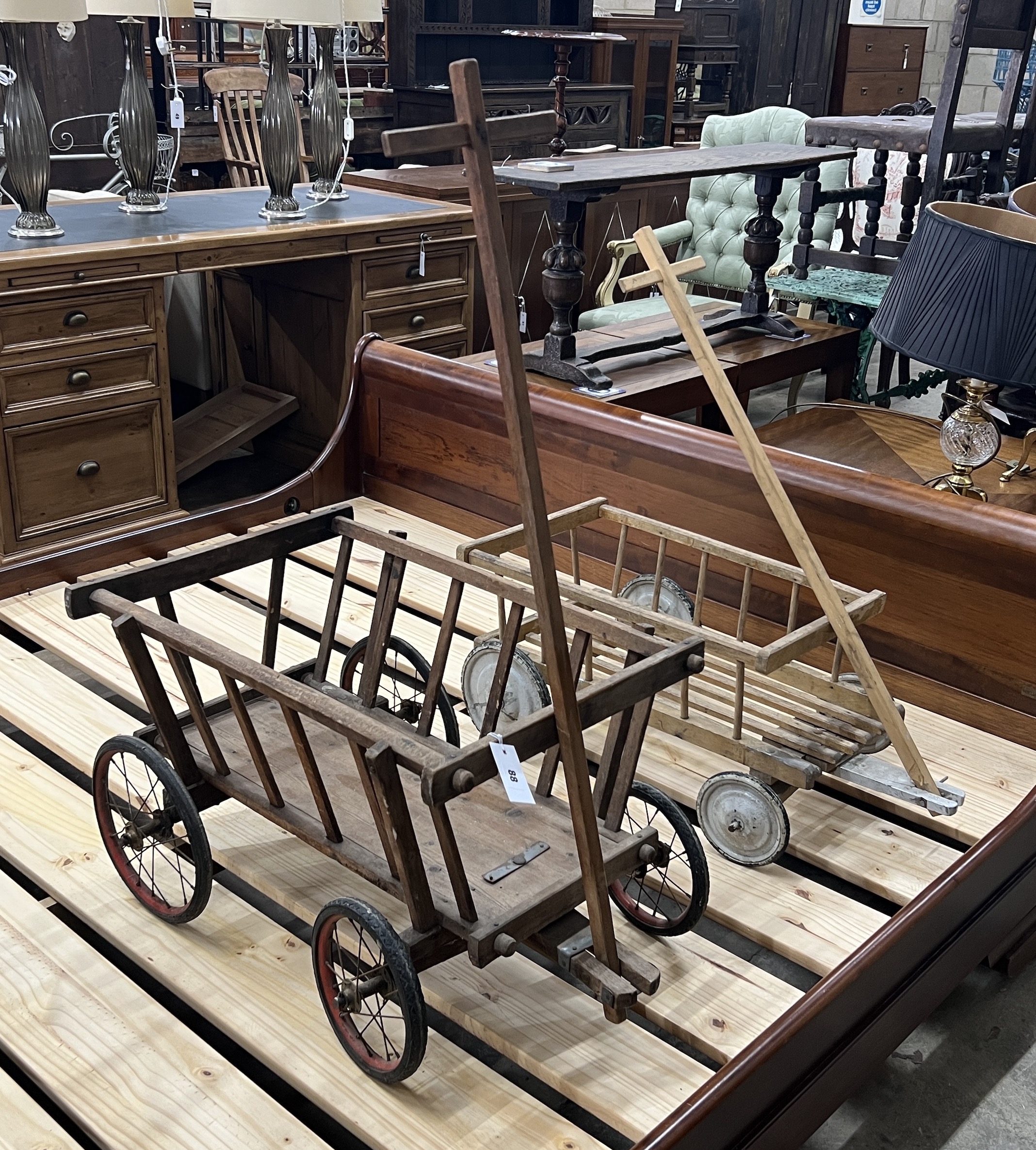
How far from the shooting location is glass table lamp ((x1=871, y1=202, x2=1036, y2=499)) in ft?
5.65

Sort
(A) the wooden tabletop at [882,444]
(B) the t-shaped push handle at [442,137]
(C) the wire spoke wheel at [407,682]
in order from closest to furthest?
(B) the t-shaped push handle at [442,137] → (C) the wire spoke wheel at [407,682] → (A) the wooden tabletop at [882,444]

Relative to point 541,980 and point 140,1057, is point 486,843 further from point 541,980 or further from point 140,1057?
point 140,1057

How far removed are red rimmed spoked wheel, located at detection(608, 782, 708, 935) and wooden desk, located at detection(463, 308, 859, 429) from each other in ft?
4.52

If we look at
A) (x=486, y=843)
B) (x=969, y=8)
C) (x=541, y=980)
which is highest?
(x=969, y=8)

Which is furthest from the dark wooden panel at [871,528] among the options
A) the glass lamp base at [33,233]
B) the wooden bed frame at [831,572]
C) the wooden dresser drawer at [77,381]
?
the glass lamp base at [33,233]

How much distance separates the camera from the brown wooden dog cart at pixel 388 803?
4.49ft

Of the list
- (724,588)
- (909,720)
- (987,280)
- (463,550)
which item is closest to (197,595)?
(463,550)

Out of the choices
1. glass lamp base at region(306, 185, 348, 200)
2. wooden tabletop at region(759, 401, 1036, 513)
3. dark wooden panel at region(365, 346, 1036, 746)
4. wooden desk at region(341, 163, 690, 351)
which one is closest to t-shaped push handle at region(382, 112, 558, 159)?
dark wooden panel at region(365, 346, 1036, 746)

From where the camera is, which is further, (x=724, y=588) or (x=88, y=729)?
(x=724, y=588)

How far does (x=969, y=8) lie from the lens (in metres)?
3.22

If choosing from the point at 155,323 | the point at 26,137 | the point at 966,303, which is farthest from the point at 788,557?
the point at 26,137

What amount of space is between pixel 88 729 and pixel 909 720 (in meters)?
1.41

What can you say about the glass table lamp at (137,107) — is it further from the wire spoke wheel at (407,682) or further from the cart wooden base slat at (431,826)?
the cart wooden base slat at (431,826)

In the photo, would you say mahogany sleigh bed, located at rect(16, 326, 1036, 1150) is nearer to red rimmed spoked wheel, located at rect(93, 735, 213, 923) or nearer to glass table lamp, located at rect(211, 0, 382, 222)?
red rimmed spoked wheel, located at rect(93, 735, 213, 923)
